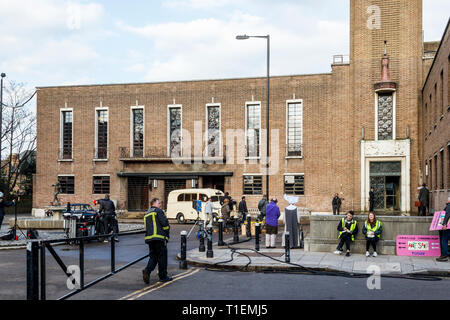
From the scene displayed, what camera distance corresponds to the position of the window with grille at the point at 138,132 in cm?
3884

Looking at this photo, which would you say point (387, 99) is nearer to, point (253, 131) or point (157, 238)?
point (253, 131)

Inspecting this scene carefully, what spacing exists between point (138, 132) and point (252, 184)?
396 inches

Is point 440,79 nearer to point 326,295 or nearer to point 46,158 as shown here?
point 326,295

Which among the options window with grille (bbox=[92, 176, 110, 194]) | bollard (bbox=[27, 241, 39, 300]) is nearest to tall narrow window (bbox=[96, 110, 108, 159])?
window with grille (bbox=[92, 176, 110, 194])

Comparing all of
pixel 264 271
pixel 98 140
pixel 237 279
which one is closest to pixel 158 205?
pixel 237 279

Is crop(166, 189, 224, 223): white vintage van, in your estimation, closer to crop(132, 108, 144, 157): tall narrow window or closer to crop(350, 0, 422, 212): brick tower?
crop(132, 108, 144, 157): tall narrow window

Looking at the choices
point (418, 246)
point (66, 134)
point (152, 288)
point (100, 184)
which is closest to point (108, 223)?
point (152, 288)

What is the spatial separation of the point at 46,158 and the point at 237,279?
33.5 m

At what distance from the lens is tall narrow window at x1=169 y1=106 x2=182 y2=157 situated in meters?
37.8

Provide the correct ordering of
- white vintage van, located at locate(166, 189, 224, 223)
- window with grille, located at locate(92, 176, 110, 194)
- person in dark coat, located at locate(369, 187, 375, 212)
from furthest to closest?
window with grille, located at locate(92, 176, 110, 194) < person in dark coat, located at locate(369, 187, 375, 212) < white vintage van, located at locate(166, 189, 224, 223)

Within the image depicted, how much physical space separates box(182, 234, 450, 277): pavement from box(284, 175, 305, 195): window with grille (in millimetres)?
19859

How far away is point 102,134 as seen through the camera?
39.8 metres

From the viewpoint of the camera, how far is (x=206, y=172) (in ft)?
120

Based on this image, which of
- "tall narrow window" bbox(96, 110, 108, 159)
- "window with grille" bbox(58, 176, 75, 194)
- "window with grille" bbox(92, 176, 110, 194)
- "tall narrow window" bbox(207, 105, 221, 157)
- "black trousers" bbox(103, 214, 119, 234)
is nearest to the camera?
"black trousers" bbox(103, 214, 119, 234)
